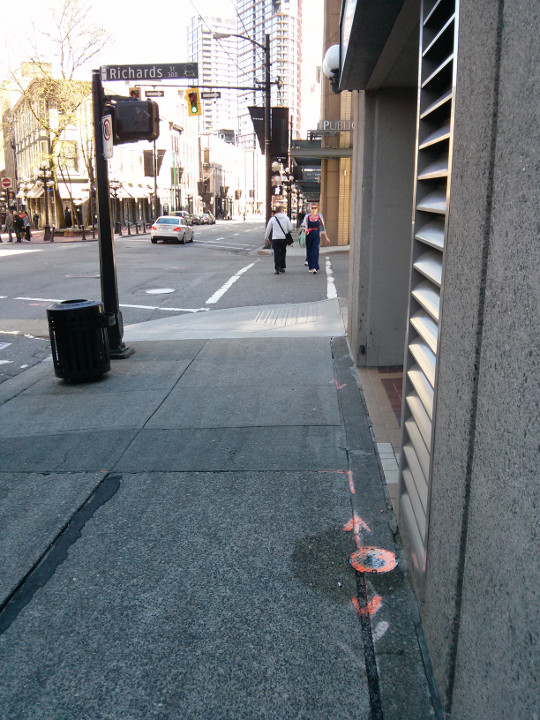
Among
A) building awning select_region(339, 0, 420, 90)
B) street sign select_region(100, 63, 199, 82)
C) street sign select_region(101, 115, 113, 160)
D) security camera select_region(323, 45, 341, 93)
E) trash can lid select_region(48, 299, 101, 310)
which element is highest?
street sign select_region(100, 63, 199, 82)

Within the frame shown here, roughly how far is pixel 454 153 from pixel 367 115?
466 centimetres

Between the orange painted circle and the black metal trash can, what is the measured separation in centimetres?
434

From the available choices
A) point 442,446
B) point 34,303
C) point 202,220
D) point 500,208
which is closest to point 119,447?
point 442,446

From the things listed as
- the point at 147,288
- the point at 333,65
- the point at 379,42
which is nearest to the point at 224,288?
the point at 147,288

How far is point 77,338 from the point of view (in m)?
6.93

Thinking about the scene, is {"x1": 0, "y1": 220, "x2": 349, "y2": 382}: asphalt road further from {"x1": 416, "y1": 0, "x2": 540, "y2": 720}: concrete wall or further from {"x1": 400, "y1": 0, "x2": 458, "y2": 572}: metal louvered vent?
{"x1": 416, "y1": 0, "x2": 540, "y2": 720}: concrete wall

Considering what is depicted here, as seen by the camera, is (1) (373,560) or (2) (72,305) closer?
(1) (373,560)

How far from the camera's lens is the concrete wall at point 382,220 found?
6512mm

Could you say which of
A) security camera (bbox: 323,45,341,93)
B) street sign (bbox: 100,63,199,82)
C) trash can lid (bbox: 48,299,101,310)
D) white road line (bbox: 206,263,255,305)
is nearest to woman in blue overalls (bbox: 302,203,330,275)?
white road line (bbox: 206,263,255,305)

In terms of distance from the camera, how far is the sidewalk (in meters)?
2.53

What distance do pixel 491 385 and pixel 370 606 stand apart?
1606 millimetres

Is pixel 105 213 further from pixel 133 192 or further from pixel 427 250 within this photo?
pixel 133 192

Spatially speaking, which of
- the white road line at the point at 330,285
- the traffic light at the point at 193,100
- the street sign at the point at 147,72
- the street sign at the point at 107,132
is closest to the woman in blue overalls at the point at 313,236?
the white road line at the point at 330,285

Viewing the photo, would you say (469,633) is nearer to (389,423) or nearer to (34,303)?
(389,423)
